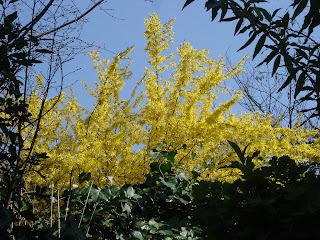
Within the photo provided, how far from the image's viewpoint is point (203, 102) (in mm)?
5266

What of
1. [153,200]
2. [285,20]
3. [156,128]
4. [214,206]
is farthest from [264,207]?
[156,128]

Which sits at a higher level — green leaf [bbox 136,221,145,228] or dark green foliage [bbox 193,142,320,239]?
green leaf [bbox 136,221,145,228]

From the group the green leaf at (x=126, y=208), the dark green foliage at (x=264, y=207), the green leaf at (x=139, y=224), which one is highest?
the green leaf at (x=126, y=208)

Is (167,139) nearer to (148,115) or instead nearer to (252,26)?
(148,115)

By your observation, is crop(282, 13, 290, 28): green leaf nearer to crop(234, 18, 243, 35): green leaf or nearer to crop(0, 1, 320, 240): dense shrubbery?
crop(234, 18, 243, 35): green leaf

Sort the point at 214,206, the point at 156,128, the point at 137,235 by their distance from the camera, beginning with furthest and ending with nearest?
the point at 156,128, the point at 137,235, the point at 214,206

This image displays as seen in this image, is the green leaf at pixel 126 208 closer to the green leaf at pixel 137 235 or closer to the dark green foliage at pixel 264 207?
the green leaf at pixel 137 235

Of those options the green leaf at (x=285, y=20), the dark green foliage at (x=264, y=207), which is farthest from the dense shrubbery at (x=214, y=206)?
the green leaf at (x=285, y=20)

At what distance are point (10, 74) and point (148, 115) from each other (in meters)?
3.66

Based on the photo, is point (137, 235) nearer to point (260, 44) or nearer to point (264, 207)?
point (264, 207)

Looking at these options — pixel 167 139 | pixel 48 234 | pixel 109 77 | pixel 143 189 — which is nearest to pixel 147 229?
pixel 143 189

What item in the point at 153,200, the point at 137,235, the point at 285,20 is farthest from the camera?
the point at 153,200

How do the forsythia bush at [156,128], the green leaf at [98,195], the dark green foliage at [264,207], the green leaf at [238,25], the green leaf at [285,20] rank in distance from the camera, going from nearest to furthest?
the dark green foliage at [264,207] < the green leaf at [285,20] < the green leaf at [238,25] < the green leaf at [98,195] < the forsythia bush at [156,128]

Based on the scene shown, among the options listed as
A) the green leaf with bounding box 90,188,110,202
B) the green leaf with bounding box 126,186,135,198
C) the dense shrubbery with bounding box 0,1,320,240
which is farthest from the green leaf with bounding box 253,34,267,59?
the green leaf with bounding box 90,188,110,202
